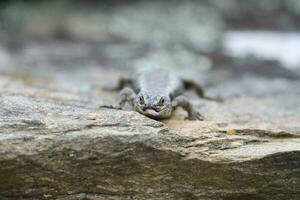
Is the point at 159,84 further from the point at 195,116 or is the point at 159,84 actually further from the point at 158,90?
the point at 195,116

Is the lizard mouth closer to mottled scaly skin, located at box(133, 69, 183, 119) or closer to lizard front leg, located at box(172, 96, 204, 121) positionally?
mottled scaly skin, located at box(133, 69, 183, 119)

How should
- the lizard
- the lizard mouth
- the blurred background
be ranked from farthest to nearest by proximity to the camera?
the blurred background < the lizard < the lizard mouth

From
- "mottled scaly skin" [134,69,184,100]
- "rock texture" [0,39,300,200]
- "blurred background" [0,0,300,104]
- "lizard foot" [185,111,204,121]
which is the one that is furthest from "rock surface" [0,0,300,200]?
"blurred background" [0,0,300,104]

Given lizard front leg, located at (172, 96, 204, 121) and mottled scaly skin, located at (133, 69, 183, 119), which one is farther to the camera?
lizard front leg, located at (172, 96, 204, 121)

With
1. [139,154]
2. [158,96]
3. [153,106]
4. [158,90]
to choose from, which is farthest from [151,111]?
[139,154]

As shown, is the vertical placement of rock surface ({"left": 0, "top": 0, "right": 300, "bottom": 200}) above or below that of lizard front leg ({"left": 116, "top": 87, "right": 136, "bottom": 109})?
below

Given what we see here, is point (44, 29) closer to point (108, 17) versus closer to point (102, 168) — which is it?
point (108, 17)

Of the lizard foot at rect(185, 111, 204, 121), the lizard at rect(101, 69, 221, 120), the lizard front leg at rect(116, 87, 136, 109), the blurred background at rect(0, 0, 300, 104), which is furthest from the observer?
the blurred background at rect(0, 0, 300, 104)

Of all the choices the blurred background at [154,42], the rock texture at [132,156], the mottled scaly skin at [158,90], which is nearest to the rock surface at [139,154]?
the rock texture at [132,156]
